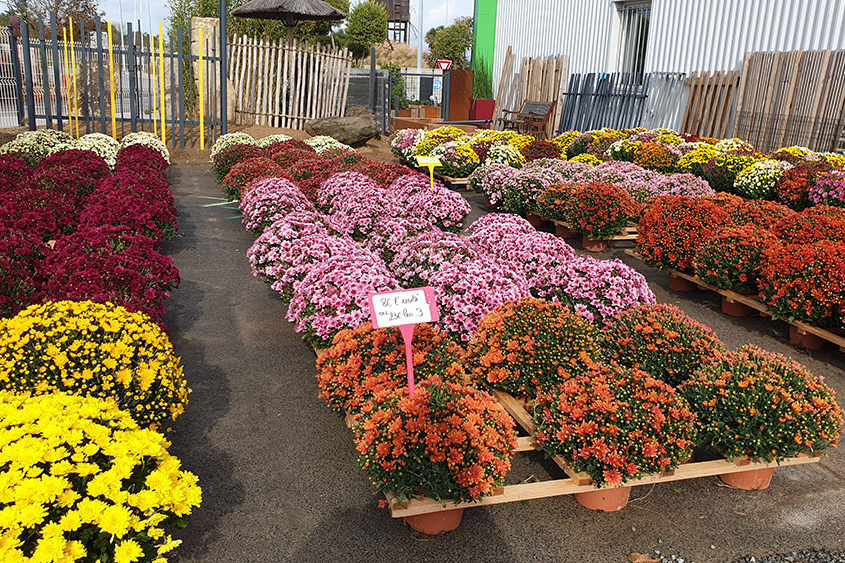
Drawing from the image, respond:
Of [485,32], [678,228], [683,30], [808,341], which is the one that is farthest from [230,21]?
[808,341]

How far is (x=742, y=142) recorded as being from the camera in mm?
14664

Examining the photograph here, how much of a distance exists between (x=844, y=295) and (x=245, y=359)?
5.13 metres

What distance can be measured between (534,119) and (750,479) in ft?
61.8

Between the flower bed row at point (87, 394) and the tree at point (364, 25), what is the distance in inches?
1875

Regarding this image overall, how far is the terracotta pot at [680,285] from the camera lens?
778 centimetres

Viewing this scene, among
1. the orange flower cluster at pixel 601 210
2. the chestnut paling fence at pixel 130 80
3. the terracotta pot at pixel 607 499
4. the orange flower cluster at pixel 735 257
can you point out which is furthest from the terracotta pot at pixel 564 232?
the chestnut paling fence at pixel 130 80

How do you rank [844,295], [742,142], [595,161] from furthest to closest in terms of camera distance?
[742,142] < [595,161] < [844,295]

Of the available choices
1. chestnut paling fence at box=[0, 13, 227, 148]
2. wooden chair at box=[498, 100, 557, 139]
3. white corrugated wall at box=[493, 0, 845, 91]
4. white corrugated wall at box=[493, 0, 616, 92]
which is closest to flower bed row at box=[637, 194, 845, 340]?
white corrugated wall at box=[493, 0, 845, 91]

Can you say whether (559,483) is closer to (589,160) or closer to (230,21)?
(589,160)

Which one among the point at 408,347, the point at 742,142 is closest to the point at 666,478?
the point at 408,347

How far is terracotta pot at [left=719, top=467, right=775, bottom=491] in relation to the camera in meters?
3.89

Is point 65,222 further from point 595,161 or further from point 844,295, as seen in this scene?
point 595,161

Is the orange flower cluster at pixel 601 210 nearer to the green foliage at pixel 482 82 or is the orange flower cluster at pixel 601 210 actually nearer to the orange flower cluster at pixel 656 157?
the orange flower cluster at pixel 656 157

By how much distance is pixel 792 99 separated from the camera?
14.6 metres
